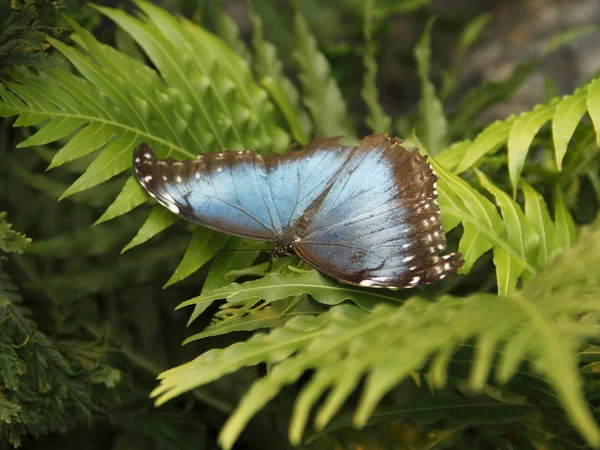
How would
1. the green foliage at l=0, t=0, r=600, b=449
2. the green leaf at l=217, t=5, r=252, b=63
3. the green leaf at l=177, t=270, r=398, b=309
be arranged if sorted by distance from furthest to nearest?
the green leaf at l=217, t=5, r=252, b=63 < the green leaf at l=177, t=270, r=398, b=309 < the green foliage at l=0, t=0, r=600, b=449

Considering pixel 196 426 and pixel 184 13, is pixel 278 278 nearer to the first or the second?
pixel 196 426

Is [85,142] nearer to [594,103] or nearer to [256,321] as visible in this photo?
[256,321]

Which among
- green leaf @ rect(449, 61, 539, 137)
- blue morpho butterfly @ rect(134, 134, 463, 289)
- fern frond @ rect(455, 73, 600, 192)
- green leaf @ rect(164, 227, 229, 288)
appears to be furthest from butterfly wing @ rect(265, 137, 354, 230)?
green leaf @ rect(449, 61, 539, 137)

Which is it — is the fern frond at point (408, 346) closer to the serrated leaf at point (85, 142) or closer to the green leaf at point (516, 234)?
the green leaf at point (516, 234)

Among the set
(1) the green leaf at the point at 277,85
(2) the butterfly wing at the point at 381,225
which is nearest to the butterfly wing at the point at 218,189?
(2) the butterfly wing at the point at 381,225

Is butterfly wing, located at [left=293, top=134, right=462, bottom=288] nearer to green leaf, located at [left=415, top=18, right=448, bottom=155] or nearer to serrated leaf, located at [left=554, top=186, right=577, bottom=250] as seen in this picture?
serrated leaf, located at [left=554, top=186, right=577, bottom=250]
